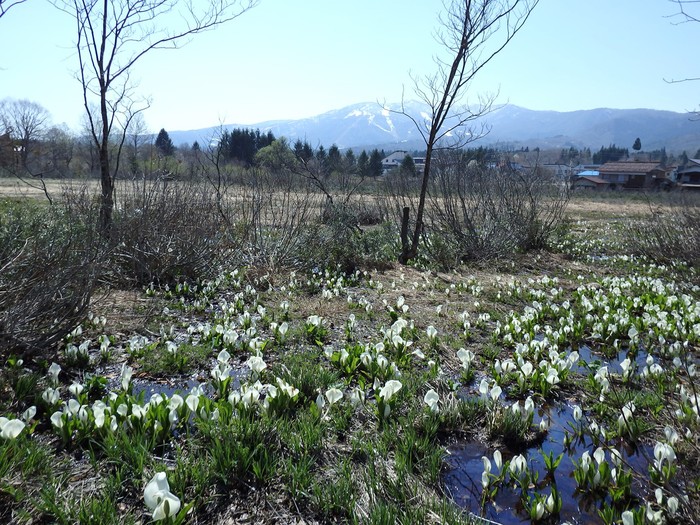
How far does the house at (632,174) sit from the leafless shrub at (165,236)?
67547 millimetres

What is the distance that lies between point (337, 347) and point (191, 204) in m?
4.51

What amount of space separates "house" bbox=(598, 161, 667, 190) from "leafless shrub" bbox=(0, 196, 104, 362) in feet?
233

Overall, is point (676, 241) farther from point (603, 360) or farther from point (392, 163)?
point (392, 163)

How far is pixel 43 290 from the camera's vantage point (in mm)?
4395

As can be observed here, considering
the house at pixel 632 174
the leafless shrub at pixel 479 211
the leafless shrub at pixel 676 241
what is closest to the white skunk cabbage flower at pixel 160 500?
the leafless shrub at pixel 479 211

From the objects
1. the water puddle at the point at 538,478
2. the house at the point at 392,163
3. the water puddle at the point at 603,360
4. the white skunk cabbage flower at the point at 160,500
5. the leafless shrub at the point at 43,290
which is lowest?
the water puddle at the point at 603,360

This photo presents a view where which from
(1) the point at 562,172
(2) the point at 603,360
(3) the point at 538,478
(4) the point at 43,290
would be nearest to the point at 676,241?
(2) the point at 603,360

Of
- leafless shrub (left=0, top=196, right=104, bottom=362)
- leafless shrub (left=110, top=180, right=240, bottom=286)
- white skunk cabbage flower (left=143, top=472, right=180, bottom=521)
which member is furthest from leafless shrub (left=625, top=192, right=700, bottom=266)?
white skunk cabbage flower (left=143, top=472, right=180, bottom=521)

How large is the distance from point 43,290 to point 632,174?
251 ft

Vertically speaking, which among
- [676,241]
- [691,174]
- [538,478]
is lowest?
[538,478]

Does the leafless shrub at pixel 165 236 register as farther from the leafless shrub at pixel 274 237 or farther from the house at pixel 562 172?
the house at pixel 562 172

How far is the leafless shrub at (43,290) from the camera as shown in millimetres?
4145

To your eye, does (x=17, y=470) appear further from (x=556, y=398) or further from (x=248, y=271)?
(x=248, y=271)

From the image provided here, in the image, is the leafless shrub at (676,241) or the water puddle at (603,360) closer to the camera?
the water puddle at (603,360)
